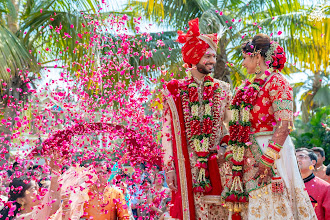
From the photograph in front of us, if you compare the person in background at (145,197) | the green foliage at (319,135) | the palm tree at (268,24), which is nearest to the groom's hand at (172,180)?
the person in background at (145,197)

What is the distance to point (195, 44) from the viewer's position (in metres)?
3.84

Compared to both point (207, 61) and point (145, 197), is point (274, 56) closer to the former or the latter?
point (207, 61)

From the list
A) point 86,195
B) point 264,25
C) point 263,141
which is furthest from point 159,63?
point 263,141

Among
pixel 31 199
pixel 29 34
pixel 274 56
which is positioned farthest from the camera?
pixel 29 34

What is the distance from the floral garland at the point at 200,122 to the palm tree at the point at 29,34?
4295 mm

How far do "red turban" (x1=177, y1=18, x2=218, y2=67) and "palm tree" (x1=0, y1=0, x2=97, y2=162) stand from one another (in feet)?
13.6

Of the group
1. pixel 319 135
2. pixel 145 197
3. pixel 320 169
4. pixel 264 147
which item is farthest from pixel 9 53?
pixel 319 135

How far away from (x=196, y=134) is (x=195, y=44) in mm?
884

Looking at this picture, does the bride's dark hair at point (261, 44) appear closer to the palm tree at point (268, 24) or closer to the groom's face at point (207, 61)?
the groom's face at point (207, 61)

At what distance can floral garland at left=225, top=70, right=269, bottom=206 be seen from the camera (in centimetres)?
328

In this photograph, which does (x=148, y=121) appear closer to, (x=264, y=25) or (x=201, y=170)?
(x=201, y=170)

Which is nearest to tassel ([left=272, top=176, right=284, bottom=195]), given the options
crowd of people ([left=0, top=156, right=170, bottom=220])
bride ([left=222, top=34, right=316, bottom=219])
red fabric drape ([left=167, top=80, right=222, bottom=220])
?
bride ([left=222, top=34, right=316, bottom=219])

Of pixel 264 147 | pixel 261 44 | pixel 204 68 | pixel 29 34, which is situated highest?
pixel 29 34

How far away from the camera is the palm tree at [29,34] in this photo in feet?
25.1
